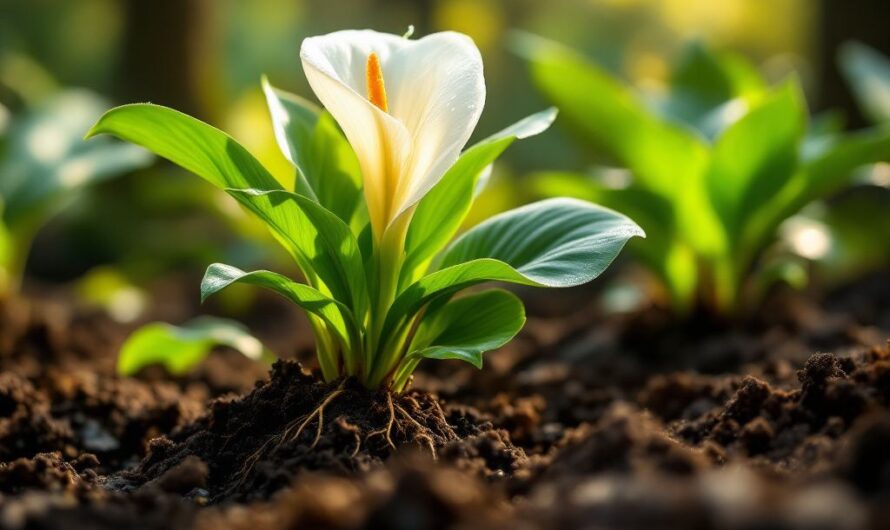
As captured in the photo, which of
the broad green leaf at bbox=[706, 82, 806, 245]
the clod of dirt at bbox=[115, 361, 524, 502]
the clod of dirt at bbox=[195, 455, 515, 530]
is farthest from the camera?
the broad green leaf at bbox=[706, 82, 806, 245]

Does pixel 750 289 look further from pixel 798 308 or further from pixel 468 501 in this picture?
pixel 468 501

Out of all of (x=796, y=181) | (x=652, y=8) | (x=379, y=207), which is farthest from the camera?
(x=652, y=8)

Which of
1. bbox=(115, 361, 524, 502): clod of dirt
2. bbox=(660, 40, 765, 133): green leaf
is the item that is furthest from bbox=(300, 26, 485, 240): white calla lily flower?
bbox=(660, 40, 765, 133): green leaf

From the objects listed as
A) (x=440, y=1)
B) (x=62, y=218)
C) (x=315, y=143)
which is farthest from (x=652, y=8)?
(x=315, y=143)

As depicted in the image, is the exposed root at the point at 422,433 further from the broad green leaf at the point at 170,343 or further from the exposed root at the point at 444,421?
the broad green leaf at the point at 170,343

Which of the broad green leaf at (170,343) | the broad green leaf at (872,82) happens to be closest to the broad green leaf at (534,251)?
the broad green leaf at (170,343)

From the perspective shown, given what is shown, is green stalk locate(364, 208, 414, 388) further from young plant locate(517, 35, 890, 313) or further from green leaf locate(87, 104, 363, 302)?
young plant locate(517, 35, 890, 313)

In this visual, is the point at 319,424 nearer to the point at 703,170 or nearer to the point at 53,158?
the point at 703,170
